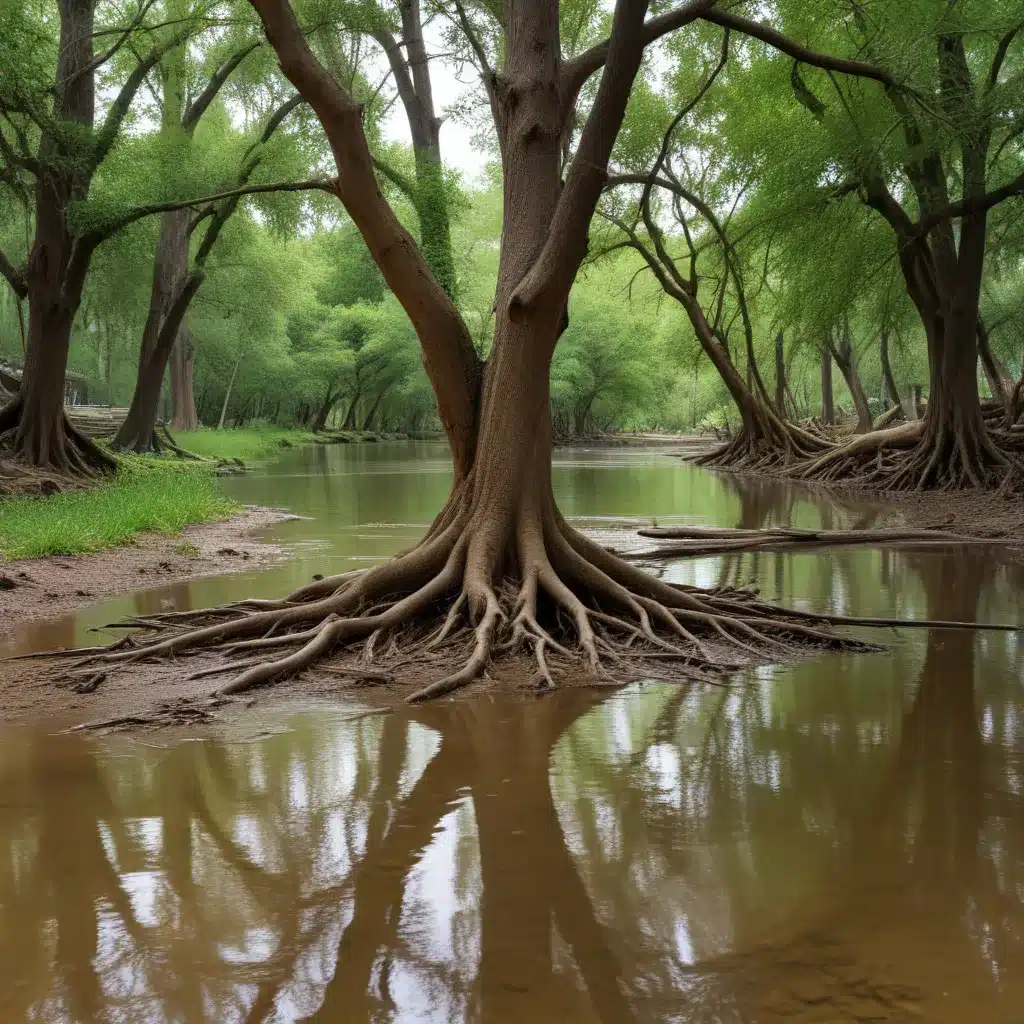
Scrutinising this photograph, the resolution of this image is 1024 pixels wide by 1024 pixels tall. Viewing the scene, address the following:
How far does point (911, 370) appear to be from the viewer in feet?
136

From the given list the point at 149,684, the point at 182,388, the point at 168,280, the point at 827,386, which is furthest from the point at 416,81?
the point at 827,386

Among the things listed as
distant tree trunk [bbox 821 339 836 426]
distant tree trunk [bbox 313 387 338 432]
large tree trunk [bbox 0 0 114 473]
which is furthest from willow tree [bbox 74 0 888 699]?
distant tree trunk [bbox 313 387 338 432]

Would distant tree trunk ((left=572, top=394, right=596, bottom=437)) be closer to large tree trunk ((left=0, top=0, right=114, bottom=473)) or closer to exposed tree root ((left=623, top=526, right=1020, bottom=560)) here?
large tree trunk ((left=0, top=0, right=114, bottom=473))

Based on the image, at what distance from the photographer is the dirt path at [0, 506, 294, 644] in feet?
25.2

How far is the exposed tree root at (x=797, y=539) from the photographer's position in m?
11.0

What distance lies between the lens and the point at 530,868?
3.14 metres

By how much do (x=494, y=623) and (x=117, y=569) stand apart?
16.1 ft

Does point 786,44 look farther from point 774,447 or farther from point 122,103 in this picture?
point 774,447

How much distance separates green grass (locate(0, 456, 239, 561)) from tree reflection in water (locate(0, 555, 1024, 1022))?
5704mm

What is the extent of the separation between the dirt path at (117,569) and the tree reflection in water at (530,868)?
344 centimetres

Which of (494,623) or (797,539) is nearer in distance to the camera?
(494,623)

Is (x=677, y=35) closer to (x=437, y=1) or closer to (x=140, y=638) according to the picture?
(x=437, y=1)

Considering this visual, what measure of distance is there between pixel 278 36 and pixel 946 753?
18.4ft

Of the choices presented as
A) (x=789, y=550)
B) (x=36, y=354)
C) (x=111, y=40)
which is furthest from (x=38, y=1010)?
(x=111, y=40)
